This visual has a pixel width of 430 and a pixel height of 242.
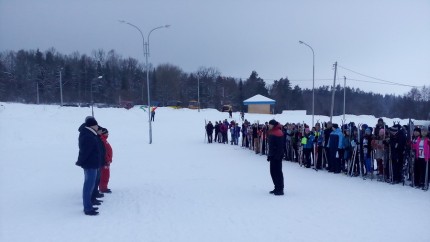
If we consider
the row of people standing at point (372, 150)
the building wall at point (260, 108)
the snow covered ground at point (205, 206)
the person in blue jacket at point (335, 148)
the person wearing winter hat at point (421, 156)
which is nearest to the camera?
the snow covered ground at point (205, 206)

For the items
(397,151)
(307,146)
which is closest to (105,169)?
(307,146)

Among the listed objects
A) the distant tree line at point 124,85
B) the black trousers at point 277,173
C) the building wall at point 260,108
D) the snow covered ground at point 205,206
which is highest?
the distant tree line at point 124,85

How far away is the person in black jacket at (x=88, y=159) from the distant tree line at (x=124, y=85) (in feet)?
203

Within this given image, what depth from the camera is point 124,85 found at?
85.8 m

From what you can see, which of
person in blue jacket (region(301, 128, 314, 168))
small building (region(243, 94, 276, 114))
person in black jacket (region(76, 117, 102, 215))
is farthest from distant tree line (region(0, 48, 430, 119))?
person in black jacket (region(76, 117, 102, 215))

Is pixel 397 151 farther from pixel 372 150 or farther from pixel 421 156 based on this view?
pixel 372 150

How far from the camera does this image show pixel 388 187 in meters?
9.88

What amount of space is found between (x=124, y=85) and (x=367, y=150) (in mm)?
80141

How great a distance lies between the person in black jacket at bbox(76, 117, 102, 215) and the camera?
709 centimetres

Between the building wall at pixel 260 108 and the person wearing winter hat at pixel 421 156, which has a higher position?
the building wall at pixel 260 108

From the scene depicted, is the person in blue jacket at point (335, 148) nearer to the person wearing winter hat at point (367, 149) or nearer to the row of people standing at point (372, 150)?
the row of people standing at point (372, 150)

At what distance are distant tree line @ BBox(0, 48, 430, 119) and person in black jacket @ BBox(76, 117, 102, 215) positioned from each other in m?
61.8

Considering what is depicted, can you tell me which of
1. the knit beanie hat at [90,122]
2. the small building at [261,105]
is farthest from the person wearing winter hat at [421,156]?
the small building at [261,105]

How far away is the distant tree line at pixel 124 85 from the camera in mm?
75250
